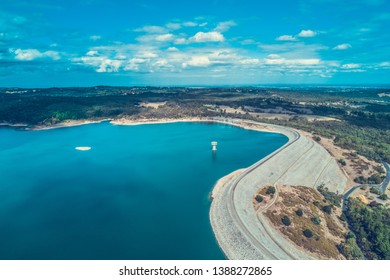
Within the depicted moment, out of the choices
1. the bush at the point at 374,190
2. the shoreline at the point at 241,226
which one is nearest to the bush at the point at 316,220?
the shoreline at the point at 241,226

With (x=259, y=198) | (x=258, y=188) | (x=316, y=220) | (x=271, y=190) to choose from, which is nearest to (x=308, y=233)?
(x=316, y=220)

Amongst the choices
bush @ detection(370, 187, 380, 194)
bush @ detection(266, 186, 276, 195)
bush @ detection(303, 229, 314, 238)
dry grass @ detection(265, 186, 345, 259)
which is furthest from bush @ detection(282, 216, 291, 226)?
bush @ detection(370, 187, 380, 194)

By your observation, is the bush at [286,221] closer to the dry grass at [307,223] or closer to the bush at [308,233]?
the dry grass at [307,223]

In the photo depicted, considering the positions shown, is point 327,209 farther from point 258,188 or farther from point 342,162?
point 342,162

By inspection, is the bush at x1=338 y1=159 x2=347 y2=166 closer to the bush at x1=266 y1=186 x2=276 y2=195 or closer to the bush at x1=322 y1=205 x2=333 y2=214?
the bush at x1=322 y1=205 x2=333 y2=214

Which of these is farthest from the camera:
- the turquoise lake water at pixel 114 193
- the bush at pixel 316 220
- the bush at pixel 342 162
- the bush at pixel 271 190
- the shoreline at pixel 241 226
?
the bush at pixel 342 162
